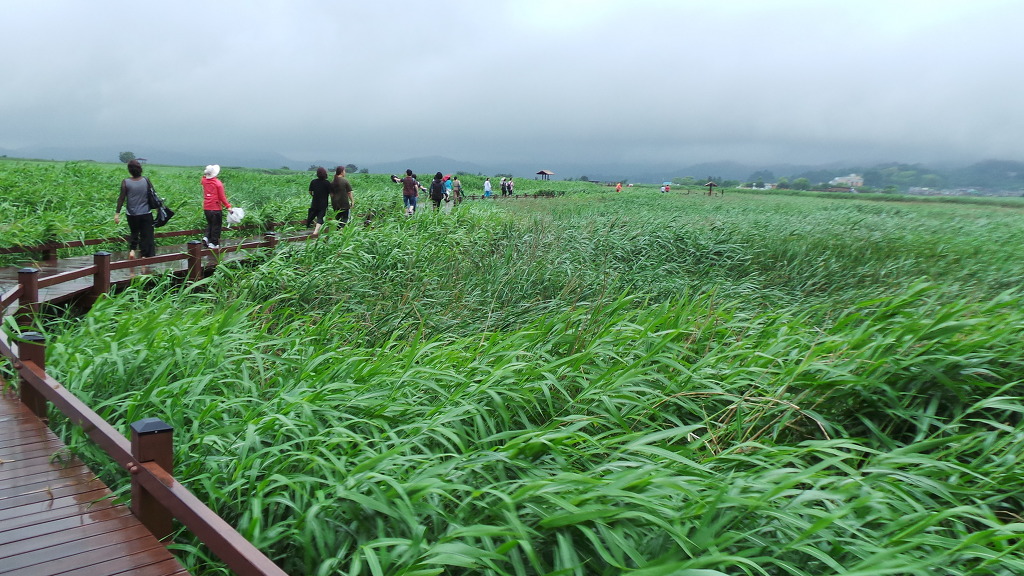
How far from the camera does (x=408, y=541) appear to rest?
8.14 feet

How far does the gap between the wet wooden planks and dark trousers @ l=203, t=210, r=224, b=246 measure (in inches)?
278

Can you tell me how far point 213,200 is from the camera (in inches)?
400

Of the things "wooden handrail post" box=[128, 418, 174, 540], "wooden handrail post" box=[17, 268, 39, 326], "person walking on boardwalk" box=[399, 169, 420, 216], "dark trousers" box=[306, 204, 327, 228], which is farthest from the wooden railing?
"person walking on boardwalk" box=[399, 169, 420, 216]

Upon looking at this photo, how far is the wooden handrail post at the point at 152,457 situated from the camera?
8.84 feet

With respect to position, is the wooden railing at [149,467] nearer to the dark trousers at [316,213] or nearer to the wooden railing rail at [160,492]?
the wooden railing rail at [160,492]

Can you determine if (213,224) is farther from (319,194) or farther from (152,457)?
(152,457)

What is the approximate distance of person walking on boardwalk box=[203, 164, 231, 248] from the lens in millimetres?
9781

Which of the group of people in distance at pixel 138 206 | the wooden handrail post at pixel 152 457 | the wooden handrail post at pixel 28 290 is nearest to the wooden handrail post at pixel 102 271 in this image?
the wooden handrail post at pixel 28 290

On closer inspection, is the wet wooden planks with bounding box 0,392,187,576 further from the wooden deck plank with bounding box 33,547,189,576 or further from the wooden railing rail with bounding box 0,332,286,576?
the wooden railing rail with bounding box 0,332,286,576

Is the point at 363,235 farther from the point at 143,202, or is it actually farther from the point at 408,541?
the point at 408,541

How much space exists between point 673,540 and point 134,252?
9293 millimetres

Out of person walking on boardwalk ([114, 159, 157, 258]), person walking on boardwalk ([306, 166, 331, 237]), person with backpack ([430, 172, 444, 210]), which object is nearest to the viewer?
person walking on boardwalk ([114, 159, 157, 258])

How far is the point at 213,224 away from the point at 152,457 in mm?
8579

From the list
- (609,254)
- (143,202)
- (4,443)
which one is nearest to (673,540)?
(4,443)
